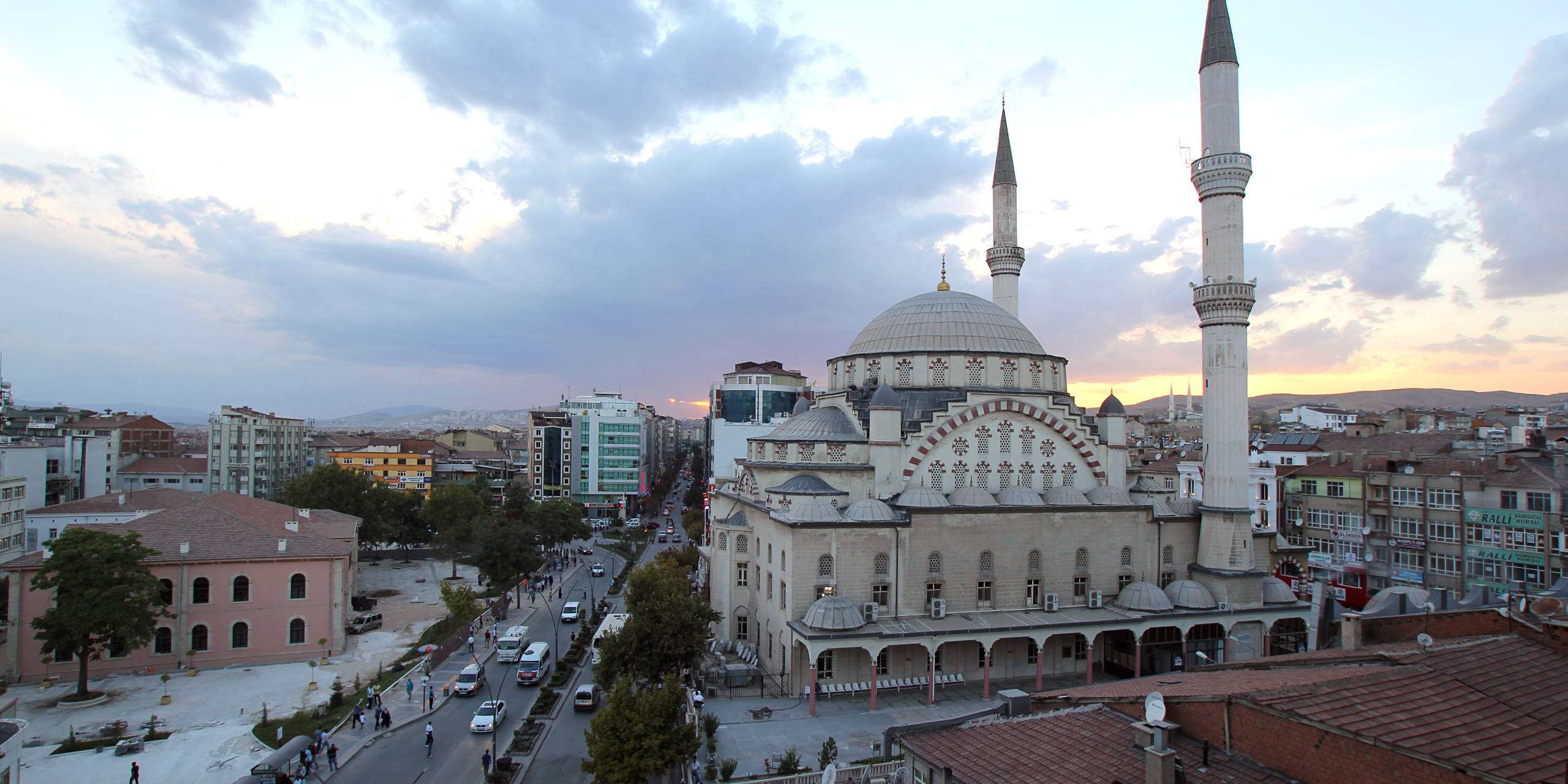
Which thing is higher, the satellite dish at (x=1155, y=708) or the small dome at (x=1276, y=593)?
the satellite dish at (x=1155, y=708)

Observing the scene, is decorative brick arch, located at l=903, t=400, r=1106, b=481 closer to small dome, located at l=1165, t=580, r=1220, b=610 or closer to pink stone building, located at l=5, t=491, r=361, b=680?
small dome, located at l=1165, t=580, r=1220, b=610

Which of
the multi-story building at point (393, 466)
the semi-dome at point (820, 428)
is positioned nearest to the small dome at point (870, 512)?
the semi-dome at point (820, 428)

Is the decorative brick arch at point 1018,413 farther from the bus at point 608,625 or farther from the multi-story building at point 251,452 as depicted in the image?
the multi-story building at point 251,452

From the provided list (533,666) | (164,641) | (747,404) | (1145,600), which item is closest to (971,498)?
(1145,600)

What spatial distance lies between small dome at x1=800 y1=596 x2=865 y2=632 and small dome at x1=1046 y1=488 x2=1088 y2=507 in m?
8.65

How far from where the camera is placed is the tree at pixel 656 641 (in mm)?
22594

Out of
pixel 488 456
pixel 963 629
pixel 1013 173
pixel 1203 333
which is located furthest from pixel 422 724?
pixel 488 456

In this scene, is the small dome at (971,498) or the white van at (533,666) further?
the small dome at (971,498)

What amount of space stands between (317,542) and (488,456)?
6214 centimetres

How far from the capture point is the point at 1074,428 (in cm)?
3131

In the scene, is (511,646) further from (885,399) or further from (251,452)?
(251,452)

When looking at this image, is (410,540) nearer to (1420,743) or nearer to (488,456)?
(488,456)

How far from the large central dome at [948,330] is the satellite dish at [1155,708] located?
79.4ft

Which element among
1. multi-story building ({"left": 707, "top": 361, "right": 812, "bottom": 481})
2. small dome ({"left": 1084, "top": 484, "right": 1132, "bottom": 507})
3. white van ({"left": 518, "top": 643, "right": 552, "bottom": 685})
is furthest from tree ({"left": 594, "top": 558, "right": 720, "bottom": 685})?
multi-story building ({"left": 707, "top": 361, "right": 812, "bottom": 481})
